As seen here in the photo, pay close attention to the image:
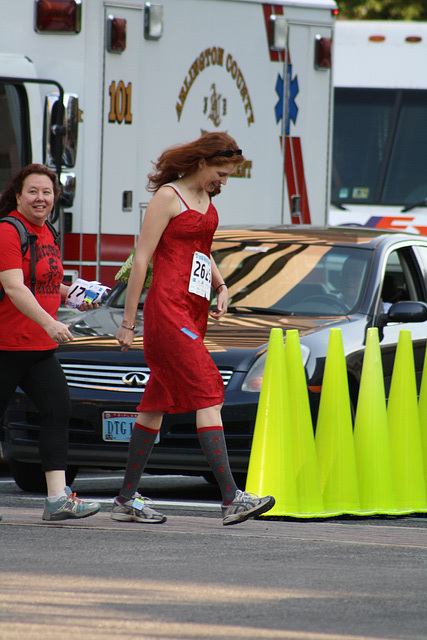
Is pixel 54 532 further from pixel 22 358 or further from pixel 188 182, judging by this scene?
pixel 188 182

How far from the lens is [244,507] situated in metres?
6.25

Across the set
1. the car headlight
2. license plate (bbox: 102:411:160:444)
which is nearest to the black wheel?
license plate (bbox: 102:411:160:444)

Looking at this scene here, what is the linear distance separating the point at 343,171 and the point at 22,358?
10395 mm

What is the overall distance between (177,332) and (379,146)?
10587 mm

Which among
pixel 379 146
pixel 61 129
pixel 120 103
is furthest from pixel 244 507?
pixel 379 146

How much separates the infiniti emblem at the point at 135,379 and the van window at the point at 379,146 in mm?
8539

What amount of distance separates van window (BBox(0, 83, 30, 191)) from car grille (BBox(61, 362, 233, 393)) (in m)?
2.42

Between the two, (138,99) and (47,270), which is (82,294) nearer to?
(47,270)

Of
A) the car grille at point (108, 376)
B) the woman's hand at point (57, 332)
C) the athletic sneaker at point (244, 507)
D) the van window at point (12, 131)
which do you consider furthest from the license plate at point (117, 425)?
the van window at point (12, 131)

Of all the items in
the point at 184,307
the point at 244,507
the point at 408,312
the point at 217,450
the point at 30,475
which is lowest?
the point at 30,475

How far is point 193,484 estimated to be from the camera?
29.7ft

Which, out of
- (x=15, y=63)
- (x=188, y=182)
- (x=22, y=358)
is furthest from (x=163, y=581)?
(x=15, y=63)

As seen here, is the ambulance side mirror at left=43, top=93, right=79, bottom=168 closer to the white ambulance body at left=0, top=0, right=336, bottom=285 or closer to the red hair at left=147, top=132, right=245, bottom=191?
the white ambulance body at left=0, top=0, right=336, bottom=285

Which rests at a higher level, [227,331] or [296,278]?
[296,278]
